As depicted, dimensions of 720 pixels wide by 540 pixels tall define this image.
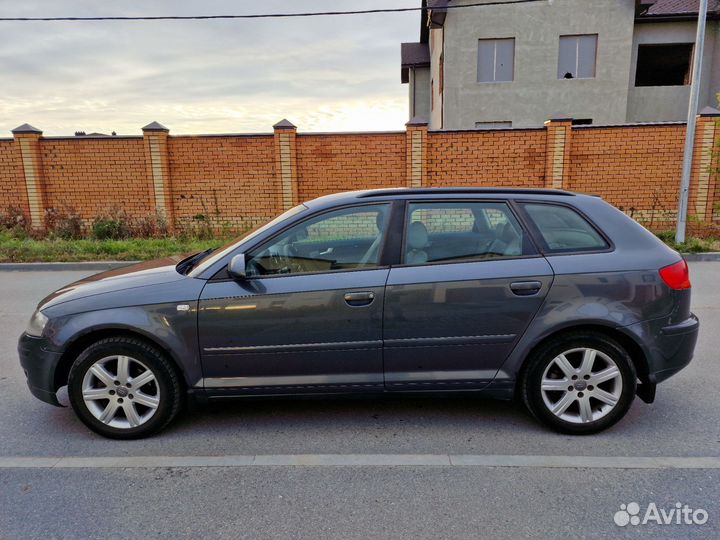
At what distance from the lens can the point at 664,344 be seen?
332 cm

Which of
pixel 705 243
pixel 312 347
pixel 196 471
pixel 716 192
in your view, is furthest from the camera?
pixel 716 192

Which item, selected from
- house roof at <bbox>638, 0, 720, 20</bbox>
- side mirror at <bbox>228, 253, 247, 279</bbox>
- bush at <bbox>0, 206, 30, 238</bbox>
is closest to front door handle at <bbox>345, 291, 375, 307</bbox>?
side mirror at <bbox>228, 253, 247, 279</bbox>

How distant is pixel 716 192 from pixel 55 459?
49.3 feet

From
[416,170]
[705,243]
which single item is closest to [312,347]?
[416,170]

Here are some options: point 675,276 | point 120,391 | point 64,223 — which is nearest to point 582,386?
point 675,276

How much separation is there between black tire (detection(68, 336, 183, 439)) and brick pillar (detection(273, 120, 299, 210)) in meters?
10.5

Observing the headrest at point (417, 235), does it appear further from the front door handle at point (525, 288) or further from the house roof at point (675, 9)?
the house roof at point (675, 9)

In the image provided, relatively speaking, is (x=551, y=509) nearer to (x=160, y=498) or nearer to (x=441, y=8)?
(x=160, y=498)

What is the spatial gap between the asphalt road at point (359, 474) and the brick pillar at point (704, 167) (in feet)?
37.0

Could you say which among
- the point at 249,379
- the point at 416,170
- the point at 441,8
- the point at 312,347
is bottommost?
the point at 249,379

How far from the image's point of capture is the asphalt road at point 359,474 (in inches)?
98.7

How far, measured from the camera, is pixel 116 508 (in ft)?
8.72

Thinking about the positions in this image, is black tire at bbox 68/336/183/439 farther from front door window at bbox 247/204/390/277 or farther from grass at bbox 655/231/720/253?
grass at bbox 655/231/720/253

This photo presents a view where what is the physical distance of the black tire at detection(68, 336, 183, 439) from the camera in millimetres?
3248
